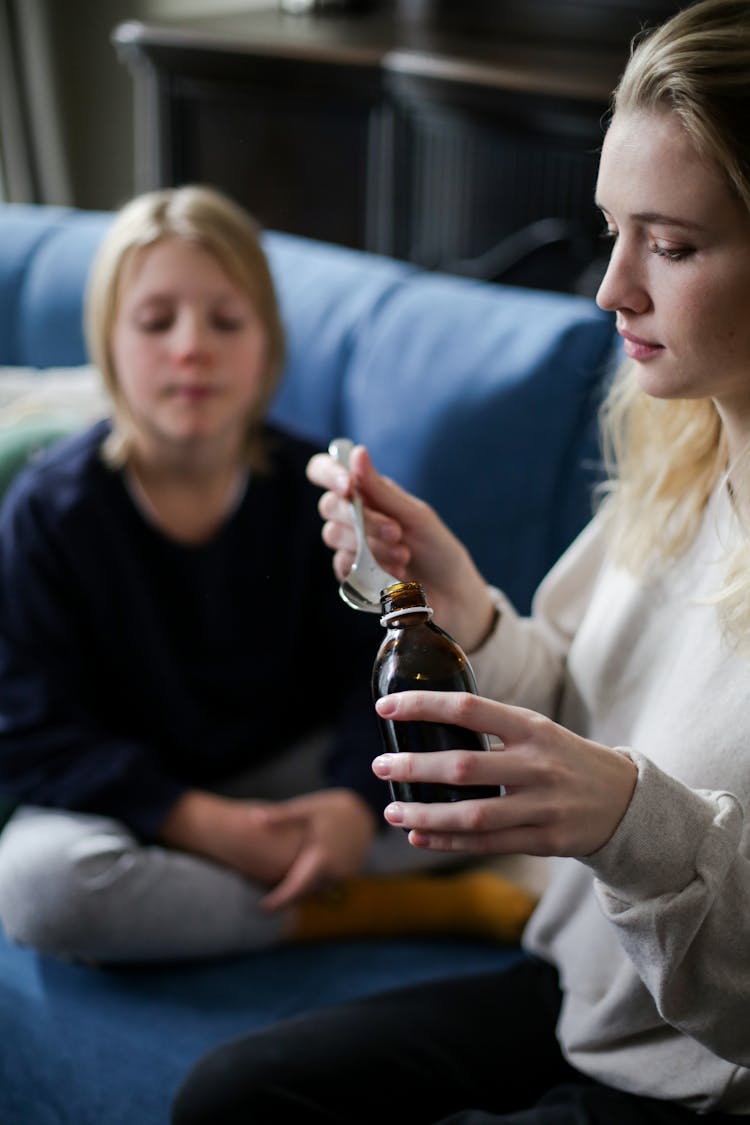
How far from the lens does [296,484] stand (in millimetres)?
1365

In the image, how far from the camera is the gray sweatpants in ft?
3.83

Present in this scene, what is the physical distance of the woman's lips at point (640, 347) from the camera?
0.68 metres

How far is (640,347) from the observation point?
682 millimetres

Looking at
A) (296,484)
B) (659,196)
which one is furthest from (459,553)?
(296,484)

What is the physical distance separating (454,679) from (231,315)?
0.76m

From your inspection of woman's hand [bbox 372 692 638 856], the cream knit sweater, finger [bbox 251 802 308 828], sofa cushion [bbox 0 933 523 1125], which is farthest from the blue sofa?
woman's hand [bbox 372 692 638 856]

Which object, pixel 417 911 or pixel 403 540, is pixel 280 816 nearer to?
pixel 417 911

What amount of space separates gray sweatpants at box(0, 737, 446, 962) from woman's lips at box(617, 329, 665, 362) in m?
0.71

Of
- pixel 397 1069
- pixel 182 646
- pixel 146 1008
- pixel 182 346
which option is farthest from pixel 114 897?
pixel 182 346

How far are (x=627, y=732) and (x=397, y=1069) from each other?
0.91 feet

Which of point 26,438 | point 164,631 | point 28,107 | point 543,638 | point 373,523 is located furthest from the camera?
point 28,107

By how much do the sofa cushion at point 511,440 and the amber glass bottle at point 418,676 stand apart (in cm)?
72

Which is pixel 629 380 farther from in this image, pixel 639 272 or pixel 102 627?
pixel 102 627

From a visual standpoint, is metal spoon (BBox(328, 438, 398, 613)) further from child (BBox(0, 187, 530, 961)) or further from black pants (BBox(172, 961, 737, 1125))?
child (BBox(0, 187, 530, 961))
